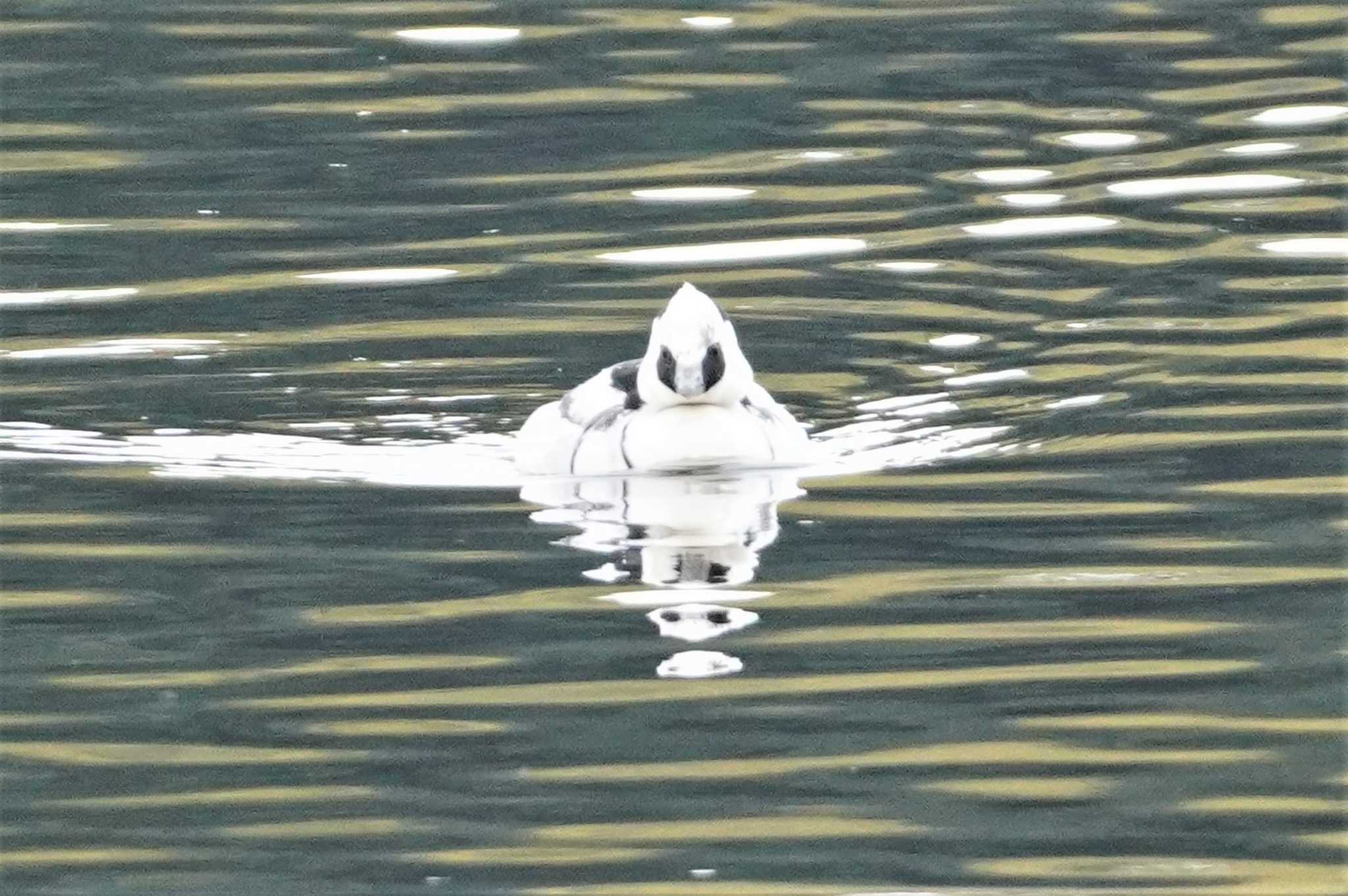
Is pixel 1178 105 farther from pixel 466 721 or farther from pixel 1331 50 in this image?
pixel 466 721

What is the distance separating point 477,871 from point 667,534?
4.00 meters

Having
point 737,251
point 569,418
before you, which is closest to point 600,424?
point 569,418

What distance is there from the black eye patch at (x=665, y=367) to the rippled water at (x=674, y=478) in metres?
0.50

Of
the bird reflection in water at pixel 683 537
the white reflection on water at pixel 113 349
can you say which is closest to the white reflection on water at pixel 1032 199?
the white reflection on water at pixel 113 349

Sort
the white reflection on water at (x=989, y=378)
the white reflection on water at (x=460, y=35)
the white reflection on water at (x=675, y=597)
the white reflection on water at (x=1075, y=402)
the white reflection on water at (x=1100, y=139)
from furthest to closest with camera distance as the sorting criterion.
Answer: the white reflection on water at (x=460, y=35) < the white reflection on water at (x=1100, y=139) < the white reflection on water at (x=989, y=378) < the white reflection on water at (x=1075, y=402) < the white reflection on water at (x=675, y=597)

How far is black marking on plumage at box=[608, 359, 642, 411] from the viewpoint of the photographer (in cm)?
1354

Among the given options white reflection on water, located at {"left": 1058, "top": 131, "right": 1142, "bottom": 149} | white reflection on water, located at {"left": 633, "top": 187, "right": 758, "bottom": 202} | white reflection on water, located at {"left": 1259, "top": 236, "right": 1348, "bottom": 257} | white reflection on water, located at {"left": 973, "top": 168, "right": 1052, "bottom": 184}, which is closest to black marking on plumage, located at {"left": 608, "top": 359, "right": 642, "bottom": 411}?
white reflection on water, located at {"left": 1259, "top": 236, "right": 1348, "bottom": 257}

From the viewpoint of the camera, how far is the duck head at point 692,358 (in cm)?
1302

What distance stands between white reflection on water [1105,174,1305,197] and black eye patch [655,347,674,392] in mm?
5787

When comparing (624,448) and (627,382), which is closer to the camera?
(624,448)

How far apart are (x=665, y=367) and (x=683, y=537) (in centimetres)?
114

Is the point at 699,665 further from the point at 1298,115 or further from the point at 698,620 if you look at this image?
the point at 1298,115

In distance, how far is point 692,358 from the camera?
13039 millimetres

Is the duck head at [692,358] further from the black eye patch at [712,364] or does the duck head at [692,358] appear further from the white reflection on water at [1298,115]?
the white reflection on water at [1298,115]
